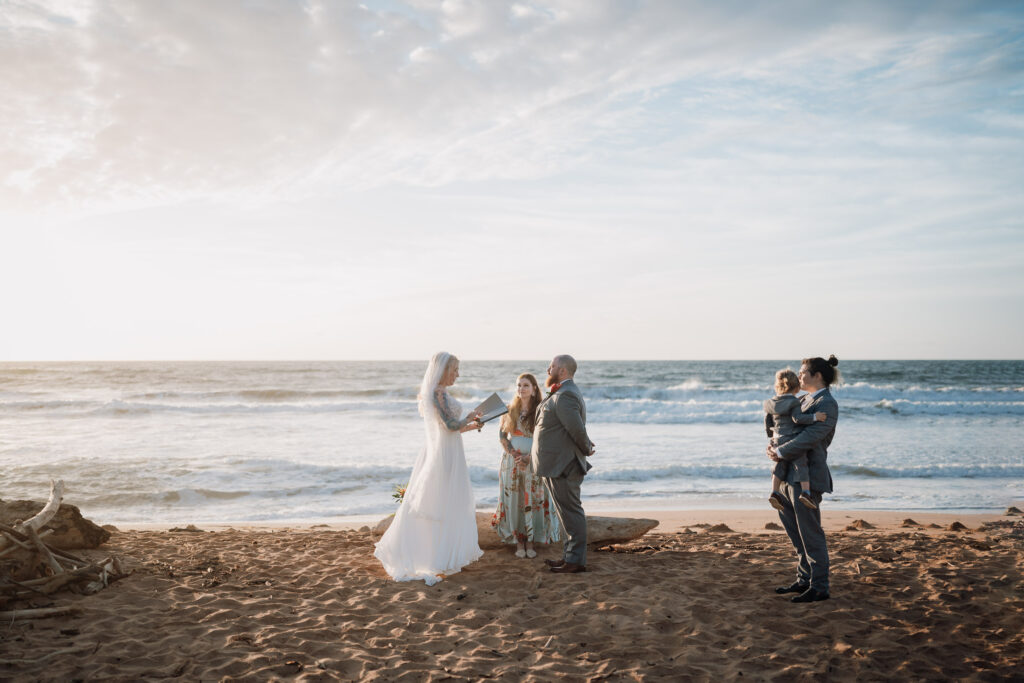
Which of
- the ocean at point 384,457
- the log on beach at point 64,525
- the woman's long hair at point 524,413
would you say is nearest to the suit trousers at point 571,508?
the woman's long hair at point 524,413

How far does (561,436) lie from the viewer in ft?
18.7

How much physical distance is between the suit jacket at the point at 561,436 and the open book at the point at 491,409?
0.40 m

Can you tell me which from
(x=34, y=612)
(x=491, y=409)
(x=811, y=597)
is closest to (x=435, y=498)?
(x=491, y=409)

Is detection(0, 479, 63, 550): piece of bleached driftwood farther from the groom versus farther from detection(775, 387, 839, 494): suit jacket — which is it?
detection(775, 387, 839, 494): suit jacket

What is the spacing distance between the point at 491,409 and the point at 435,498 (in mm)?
967

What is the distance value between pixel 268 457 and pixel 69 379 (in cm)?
3660

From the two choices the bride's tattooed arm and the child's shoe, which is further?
the bride's tattooed arm

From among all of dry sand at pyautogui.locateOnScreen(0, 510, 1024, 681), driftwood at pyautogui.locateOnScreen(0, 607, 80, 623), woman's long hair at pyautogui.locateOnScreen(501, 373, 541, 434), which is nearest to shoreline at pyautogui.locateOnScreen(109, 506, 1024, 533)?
dry sand at pyautogui.locateOnScreen(0, 510, 1024, 681)

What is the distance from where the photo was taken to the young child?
4.75 meters

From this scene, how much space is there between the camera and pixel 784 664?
3.86 m

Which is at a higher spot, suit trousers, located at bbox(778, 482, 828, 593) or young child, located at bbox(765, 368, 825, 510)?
young child, located at bbox(765, 368, 825, 510)

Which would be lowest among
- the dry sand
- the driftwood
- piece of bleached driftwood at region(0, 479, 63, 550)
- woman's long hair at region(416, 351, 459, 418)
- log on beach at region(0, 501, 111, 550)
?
the dry sand

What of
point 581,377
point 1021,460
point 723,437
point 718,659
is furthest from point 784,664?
point 581,377

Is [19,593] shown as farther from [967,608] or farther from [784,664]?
[967,608]
